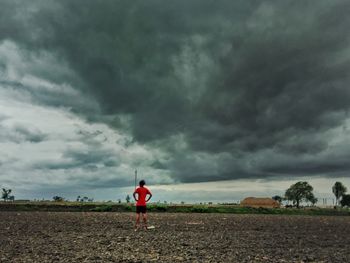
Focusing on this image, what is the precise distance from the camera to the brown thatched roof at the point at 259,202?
151m

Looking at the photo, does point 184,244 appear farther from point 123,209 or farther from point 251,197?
point 251,197

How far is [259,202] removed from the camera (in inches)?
6043

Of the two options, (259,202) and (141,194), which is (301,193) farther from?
(141,194)

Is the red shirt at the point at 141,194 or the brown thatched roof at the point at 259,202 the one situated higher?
the red shirt at the point at 141,194

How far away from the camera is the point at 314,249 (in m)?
20.0

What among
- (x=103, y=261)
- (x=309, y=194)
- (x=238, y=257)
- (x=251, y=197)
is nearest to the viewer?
(x=103, y=261)

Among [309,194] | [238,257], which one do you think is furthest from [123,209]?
[309,194]

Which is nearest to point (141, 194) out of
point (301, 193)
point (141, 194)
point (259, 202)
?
point (141, 194)

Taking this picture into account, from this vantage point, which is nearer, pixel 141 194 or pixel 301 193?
pixel 141 194

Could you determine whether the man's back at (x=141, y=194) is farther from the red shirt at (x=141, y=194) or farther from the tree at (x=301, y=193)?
the tree at (x=301, y=193)

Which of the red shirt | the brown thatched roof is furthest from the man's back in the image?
the brown thatched roof

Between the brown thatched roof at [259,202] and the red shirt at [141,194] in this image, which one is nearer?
the red shirt at [141,194]

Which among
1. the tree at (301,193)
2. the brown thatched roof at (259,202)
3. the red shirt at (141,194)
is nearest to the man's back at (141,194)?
the red shirt at (141,194)

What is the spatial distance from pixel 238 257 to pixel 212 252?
58.8 inches
